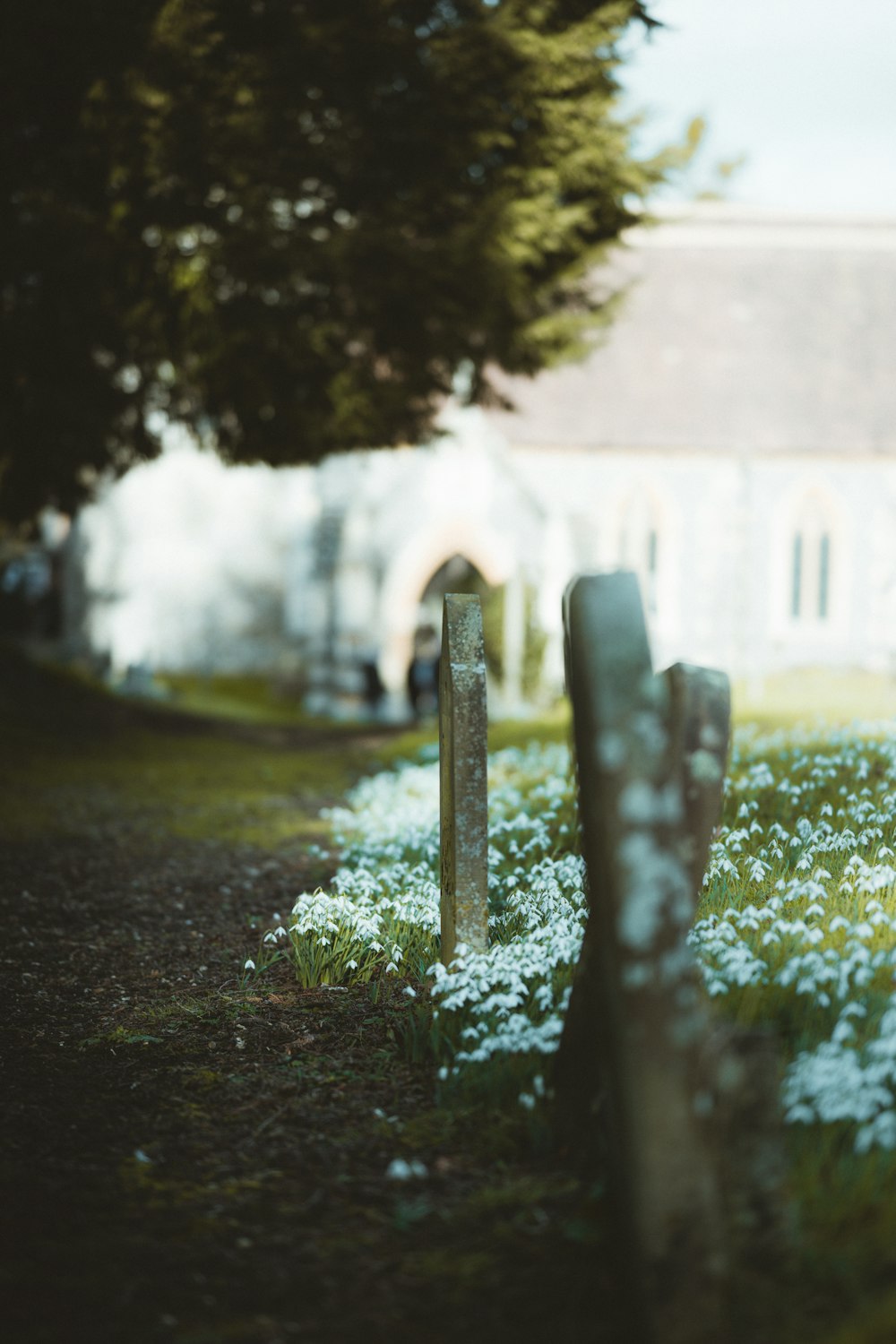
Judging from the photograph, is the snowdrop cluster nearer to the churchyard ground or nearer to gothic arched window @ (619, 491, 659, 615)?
the churchyard ground

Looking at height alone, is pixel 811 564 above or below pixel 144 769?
Result: above

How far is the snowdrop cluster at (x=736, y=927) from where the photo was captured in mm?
3180

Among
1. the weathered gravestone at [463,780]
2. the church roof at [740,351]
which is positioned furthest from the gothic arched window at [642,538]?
the weathered gravestone at [463,780]

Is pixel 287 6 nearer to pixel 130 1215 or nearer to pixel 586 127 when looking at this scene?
pixel 586 127

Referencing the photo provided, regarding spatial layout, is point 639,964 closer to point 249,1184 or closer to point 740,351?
point 249,1184

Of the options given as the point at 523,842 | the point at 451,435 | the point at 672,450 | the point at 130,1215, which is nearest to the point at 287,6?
the point at 451,435

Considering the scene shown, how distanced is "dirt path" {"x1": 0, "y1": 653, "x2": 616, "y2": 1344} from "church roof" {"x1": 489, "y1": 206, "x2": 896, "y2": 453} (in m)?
20.0

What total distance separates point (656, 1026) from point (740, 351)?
24.8m

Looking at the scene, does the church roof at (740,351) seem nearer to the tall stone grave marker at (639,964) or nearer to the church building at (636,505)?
the church building at (636,505)

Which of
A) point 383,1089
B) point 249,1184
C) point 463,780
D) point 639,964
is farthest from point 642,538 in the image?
point 639,964

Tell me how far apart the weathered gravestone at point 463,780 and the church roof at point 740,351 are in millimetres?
19140

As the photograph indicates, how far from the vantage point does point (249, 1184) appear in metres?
3.14

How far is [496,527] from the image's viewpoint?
69.2ft

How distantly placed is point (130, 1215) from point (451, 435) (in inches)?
400
